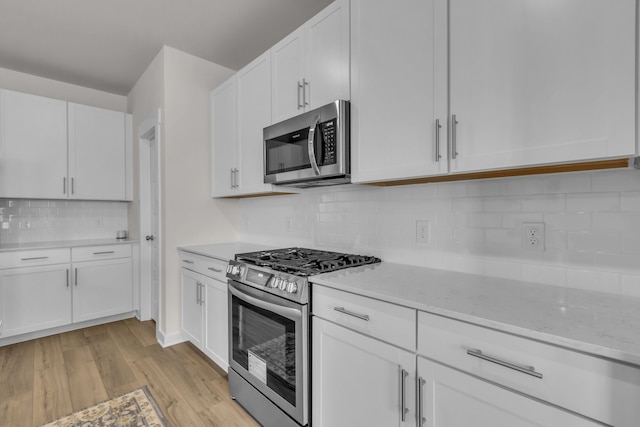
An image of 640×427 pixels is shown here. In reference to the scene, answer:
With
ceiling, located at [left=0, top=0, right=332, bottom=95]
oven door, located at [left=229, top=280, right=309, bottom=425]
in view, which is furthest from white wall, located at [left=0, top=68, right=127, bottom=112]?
oven door, located at [left=229, top=280, right=309, bottom=425]

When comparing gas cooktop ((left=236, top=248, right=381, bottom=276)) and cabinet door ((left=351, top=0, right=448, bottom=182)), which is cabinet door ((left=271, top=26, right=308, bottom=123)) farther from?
gas cooktop ((left=236, top=248, right=381, bottom=276))

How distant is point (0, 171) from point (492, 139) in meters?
4.15

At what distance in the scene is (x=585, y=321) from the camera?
876 millimetres

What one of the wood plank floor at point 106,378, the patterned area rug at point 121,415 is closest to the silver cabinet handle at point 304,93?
the wood plank floor at point 106,378

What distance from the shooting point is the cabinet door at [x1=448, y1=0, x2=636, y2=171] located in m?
0.91

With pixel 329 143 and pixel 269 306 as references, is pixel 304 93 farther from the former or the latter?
pixel 269 306

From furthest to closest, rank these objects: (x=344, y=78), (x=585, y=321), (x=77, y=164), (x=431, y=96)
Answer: (x=77, y=164)
(x=344, y=78)
(x=431, y=96)
(x=585, y=321)

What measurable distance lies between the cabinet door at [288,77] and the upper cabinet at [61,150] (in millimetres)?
2502

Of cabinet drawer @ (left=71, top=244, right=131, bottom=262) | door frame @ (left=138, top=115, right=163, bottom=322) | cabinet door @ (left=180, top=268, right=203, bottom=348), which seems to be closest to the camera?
cabinet door @ (left=180, top=268, right=203, bottom=348)

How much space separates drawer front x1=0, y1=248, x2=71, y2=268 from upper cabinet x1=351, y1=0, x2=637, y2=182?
10.4 ft

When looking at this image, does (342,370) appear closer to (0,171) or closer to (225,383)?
(225,383)

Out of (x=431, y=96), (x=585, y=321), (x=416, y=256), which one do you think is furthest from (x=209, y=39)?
(x=585, y=321)

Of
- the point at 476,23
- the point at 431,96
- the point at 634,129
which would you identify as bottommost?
the point at 634,129

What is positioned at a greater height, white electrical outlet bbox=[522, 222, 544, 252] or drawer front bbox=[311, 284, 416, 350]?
white electrical outlet bbox=[522, 222, 544, 252]
